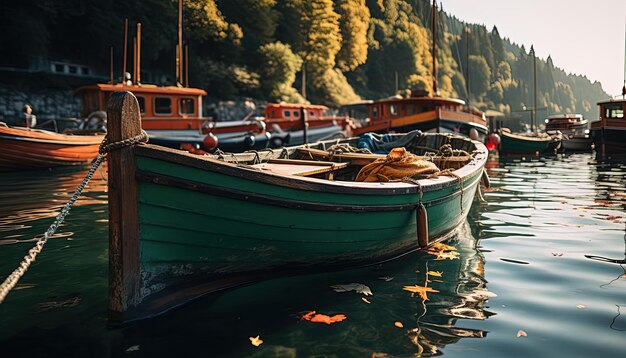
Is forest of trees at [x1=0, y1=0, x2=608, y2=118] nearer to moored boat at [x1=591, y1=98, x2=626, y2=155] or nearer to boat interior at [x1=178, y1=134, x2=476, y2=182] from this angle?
moored boat at [x1=591, y1=98, x2=626, y2=155]

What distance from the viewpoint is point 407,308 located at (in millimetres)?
4523

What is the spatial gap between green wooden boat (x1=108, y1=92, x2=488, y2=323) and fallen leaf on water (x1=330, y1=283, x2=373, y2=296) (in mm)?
321

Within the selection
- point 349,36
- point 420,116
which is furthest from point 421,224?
point 349,36

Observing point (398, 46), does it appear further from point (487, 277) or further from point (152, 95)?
point (487, 277)

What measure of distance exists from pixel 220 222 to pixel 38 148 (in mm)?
12932

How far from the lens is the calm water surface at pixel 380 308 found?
372 centimetres

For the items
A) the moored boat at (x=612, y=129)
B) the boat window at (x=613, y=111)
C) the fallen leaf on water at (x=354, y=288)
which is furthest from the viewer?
the boat window at (x=613, y=111)

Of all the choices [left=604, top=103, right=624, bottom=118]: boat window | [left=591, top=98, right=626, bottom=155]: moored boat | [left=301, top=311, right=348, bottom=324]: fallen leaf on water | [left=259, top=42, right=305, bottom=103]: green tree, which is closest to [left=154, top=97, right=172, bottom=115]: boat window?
[left=301, top=311, right=348, bottom=324]: fallen leaf on water

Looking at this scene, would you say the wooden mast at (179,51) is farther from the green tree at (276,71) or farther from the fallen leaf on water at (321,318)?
the fallen leaf on water at (321,318)

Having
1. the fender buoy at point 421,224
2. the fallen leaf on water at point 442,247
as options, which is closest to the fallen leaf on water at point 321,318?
the fender buoy at point 421,224

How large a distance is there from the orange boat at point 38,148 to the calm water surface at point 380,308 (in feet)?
25.2

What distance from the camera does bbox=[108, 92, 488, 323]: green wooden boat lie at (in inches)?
154

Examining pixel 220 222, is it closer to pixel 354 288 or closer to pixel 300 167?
pixel 354 288

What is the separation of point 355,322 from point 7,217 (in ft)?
23.9
